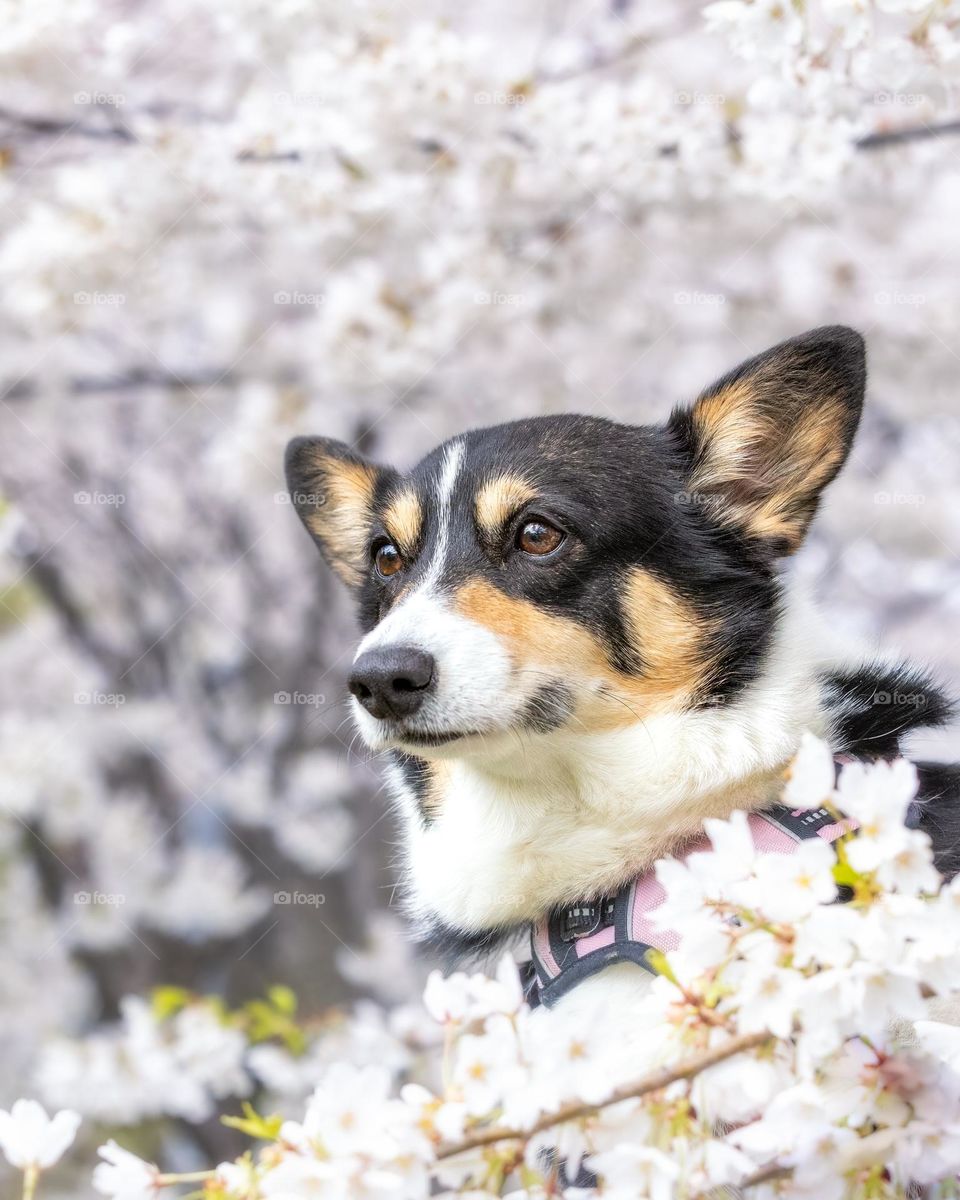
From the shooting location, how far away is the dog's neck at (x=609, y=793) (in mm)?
2404

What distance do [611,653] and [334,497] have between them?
1136 millimetres

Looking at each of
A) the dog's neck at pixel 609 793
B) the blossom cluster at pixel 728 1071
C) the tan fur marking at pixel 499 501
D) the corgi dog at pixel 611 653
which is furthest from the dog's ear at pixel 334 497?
the blossom cluster at pixel 728 1071

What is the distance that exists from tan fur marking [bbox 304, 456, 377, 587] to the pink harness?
128 cm

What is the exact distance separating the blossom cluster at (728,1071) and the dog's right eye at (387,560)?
1.68 meters

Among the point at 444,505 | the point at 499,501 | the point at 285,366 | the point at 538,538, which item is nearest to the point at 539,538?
the point at 538,538

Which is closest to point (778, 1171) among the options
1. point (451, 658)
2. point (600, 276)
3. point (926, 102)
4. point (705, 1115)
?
point (705, 1115)

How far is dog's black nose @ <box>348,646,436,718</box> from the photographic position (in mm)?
2293

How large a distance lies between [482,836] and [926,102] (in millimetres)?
3785

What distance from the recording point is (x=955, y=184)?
18.4ft

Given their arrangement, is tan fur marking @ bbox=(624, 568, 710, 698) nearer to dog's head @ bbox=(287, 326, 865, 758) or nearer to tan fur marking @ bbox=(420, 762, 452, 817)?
dog's head @ bbox=(287, 326, 865, 758)

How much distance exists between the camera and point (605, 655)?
101 inches

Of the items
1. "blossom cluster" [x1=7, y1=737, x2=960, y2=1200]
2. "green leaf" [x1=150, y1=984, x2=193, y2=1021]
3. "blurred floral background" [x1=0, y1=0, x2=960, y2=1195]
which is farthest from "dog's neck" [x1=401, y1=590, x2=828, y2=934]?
"green leaf" [x1=150, y1=984, x2=193, y2=1021]

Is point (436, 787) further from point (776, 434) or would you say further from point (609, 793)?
point (776, 434)

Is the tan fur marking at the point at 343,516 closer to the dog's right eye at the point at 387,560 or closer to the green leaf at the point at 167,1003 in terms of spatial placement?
the dog's right eye at the point at 387,560
